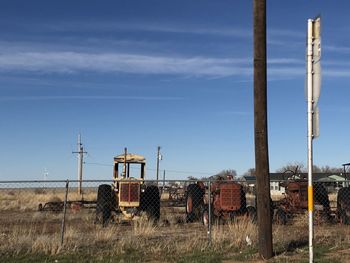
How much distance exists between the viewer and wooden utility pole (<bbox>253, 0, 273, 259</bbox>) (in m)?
10.9

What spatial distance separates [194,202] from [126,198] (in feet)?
10.4

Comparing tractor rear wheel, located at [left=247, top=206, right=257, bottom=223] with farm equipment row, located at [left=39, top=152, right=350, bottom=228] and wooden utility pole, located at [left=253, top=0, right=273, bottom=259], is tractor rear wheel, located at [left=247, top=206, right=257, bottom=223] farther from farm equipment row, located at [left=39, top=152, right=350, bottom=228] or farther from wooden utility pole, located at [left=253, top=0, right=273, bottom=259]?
wooden utility pole, located at [left=253, top=0, right=273, bottom=259]

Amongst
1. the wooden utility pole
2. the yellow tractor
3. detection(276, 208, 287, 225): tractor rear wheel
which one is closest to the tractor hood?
the yellow tractor

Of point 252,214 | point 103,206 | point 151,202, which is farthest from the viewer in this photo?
point 151,202

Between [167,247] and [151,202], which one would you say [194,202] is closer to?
[151,202]

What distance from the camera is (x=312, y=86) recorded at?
8914 mm

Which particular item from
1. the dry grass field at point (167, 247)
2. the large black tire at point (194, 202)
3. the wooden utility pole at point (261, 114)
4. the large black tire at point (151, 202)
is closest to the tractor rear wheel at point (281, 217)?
the large black tire at point (194, 202)

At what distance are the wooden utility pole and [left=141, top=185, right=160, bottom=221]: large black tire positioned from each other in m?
8.52

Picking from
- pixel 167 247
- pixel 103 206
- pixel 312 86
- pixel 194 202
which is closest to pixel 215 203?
pixel 194 202

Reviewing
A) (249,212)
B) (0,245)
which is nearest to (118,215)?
(249,212)

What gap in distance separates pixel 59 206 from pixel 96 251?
14796mm

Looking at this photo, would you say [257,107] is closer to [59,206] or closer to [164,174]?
[59,206]

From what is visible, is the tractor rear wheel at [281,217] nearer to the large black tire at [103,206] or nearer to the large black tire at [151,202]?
the large black tire at [151,202]

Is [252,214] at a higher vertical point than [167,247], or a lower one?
higher
